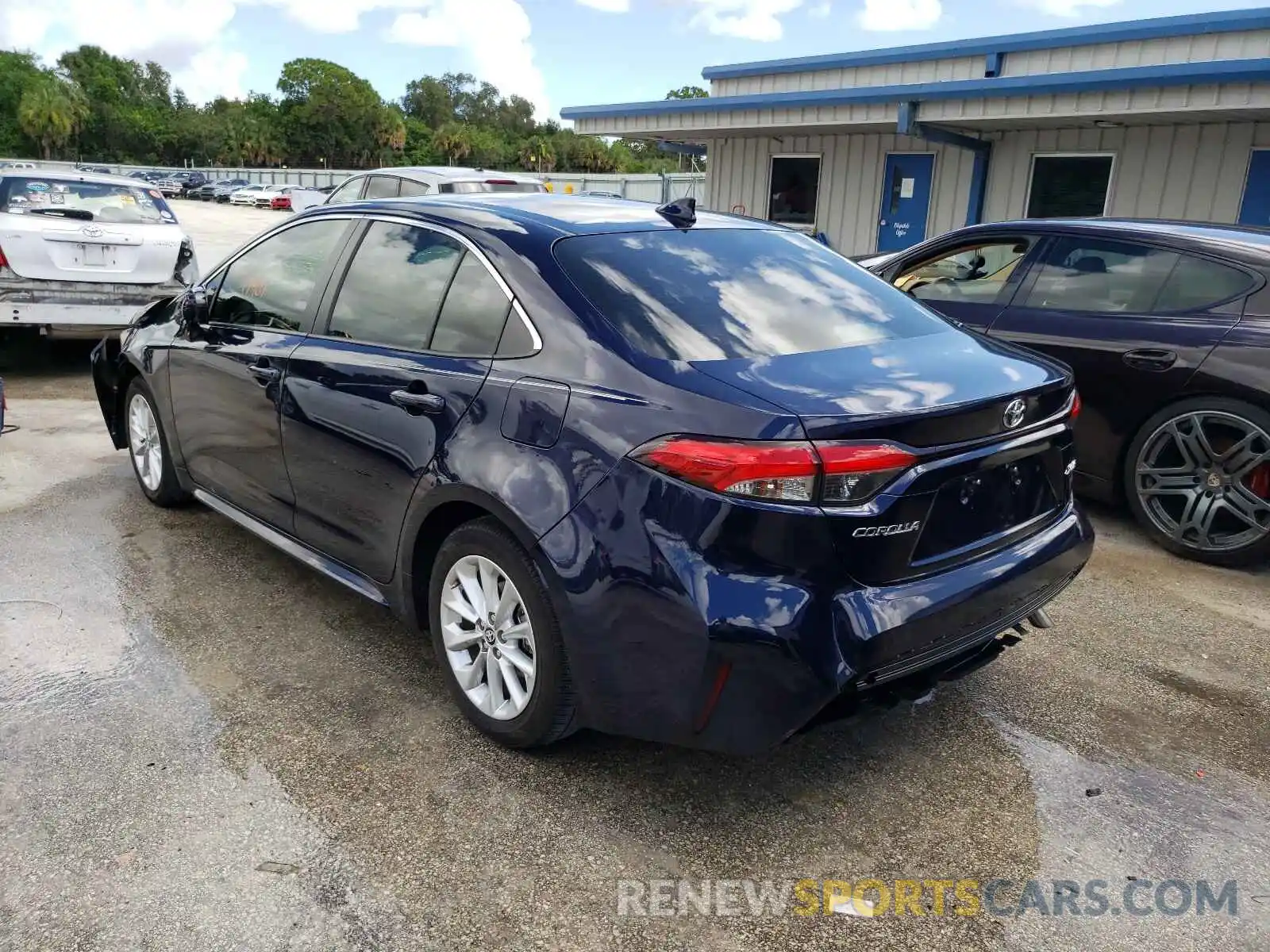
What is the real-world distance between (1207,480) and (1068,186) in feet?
26.5

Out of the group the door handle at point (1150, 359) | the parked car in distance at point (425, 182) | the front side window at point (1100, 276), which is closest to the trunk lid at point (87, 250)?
the parked car in distance at point (425, 182)

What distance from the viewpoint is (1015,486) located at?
281 centimetres

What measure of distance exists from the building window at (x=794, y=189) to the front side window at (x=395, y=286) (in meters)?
11.4

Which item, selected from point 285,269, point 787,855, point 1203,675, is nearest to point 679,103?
point 285,269

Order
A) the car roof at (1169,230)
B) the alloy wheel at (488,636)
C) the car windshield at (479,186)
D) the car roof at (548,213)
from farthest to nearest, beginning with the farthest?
1. the car windshield at (479,186)
2. the car roof at (1169,230)
3. the car roof at (548,213)
4. the alloy wheel at (488,636)

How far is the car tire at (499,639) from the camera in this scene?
2.73 metres

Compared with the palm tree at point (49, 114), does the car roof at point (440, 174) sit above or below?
below

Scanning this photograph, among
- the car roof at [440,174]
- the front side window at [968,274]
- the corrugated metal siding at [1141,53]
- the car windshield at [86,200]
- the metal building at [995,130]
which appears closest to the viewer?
the front side window at [968,274]

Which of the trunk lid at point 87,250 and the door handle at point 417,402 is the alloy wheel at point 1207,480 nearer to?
the door handle at point 417,402

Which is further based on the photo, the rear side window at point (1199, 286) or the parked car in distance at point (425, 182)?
the parked car in distance at point (425, 182)

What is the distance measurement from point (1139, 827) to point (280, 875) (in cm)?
230

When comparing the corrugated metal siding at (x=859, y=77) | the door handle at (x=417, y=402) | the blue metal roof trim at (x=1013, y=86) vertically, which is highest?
the corrugated metal siding at (x=859, y=77)

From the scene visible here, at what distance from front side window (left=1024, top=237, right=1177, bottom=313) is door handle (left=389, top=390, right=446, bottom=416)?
3706 millimetres

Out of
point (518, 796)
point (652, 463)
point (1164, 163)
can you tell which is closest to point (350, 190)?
point (1164, 163)
